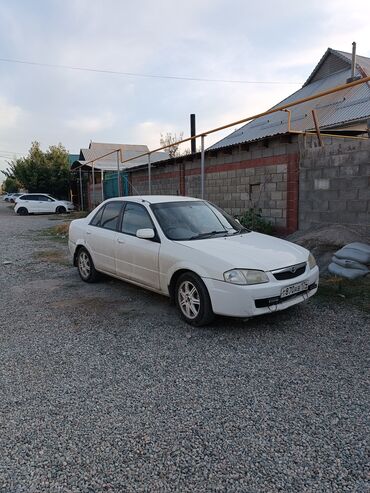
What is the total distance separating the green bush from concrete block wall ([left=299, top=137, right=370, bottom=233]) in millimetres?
838

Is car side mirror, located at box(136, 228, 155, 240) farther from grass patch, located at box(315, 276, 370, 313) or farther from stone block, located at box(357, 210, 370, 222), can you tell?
stone block, located at box(357, 210, 370, 222)

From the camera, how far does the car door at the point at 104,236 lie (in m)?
5.57

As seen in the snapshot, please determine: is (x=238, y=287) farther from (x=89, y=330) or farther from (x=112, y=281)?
(x=112, y=281)

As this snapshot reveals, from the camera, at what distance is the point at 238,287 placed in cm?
383

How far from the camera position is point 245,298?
382 cm

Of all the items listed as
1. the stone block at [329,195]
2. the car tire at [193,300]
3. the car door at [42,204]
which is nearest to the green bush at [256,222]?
the stone block at [329,195]

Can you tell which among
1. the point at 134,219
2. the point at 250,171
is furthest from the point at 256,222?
the point at 134,219

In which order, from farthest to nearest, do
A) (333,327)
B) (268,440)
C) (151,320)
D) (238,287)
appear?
(151,320) → (333,327) → (238,287) → (268,440)

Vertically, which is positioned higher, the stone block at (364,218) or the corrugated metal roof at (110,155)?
the corrugated metal roof at (110,155)

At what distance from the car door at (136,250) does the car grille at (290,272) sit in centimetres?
150

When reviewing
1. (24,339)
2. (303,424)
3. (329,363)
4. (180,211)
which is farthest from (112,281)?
(303,424)

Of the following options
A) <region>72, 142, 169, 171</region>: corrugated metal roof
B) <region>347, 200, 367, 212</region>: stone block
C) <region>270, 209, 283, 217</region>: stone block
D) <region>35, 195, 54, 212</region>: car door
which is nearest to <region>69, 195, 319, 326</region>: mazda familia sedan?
<region>347, 200, 367, 212</region>: stone block

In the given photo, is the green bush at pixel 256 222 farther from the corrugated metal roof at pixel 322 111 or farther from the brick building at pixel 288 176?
the corrugated metal roof at pixel 322 111

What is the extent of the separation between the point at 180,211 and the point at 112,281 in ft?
6.70
